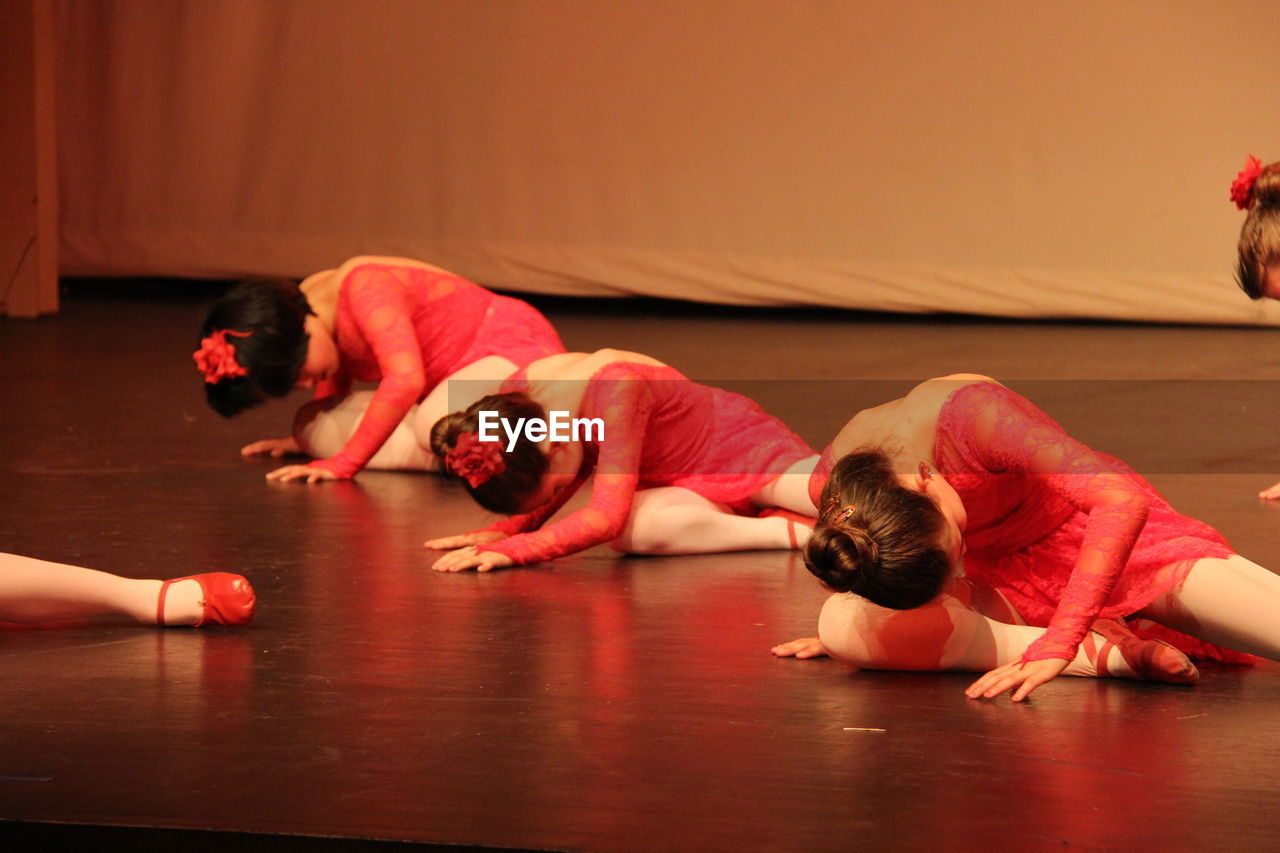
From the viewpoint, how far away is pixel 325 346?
3240 millimetres

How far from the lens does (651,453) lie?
2.77 metres

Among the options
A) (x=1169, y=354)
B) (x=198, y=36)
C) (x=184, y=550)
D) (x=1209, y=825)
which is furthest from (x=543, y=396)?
(x=198, y=36)

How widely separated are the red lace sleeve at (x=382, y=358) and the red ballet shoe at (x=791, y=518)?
86cm

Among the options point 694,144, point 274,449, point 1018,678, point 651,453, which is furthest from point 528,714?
point 694,144

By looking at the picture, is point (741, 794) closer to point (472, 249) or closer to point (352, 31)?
point (472, 249)

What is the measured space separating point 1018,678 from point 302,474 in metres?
1.96

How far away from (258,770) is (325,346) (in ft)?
5.67

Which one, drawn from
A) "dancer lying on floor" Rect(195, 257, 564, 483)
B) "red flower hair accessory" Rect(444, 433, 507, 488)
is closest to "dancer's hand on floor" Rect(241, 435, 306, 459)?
"dancer lying on floor" Rect(195, 257, 564, 483)

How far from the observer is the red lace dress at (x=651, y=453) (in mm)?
2553

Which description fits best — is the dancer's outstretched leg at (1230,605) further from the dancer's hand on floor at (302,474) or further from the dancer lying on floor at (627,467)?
the dancer's hand on floor at (302,474)

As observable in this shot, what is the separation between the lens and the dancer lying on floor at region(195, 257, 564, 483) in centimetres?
315
